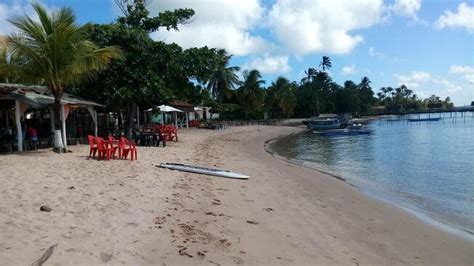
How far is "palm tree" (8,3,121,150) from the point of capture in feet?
54.4

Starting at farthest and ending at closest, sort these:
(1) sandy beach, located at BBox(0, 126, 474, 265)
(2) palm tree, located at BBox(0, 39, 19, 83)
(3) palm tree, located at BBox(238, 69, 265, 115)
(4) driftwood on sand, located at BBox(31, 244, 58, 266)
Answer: (3) palm tree, located at BBox(238, 69, 265, 115) → (2) palm tree, located at BBox(0, 39, 19, 83) → (1) sandy beach, located at BBox(0, 126, 474, 265) → (4) driftwood on sand, located at BBox(31, 244, 58, 266)

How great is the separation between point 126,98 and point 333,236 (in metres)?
17.6

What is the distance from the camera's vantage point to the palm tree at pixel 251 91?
238ft

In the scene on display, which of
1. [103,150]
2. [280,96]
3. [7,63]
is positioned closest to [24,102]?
[7,63]

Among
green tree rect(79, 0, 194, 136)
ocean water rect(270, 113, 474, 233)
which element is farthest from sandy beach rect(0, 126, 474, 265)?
green tree rect(79, 0, 194, 136)

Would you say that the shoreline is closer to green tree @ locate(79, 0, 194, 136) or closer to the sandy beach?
the sandy beach

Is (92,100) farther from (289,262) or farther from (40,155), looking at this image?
(289,262)

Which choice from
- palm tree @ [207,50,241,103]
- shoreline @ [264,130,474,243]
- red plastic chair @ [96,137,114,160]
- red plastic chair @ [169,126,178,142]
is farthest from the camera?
palm tree @ [207,50,241,103]

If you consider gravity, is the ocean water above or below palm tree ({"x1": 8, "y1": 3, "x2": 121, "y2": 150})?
below

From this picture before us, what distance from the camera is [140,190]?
33.6 feet

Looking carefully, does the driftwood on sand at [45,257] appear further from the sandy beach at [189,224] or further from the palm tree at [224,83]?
the palm tree at [224,83]

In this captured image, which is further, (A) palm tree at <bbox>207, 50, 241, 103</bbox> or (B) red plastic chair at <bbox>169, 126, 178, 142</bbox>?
(A) palm tree at <bbox>207, 50, 241, 103</bbox>

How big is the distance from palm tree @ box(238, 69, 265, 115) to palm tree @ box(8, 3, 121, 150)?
55.5 metres

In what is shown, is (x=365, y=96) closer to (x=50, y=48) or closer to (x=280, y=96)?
(x=280, y=96)
